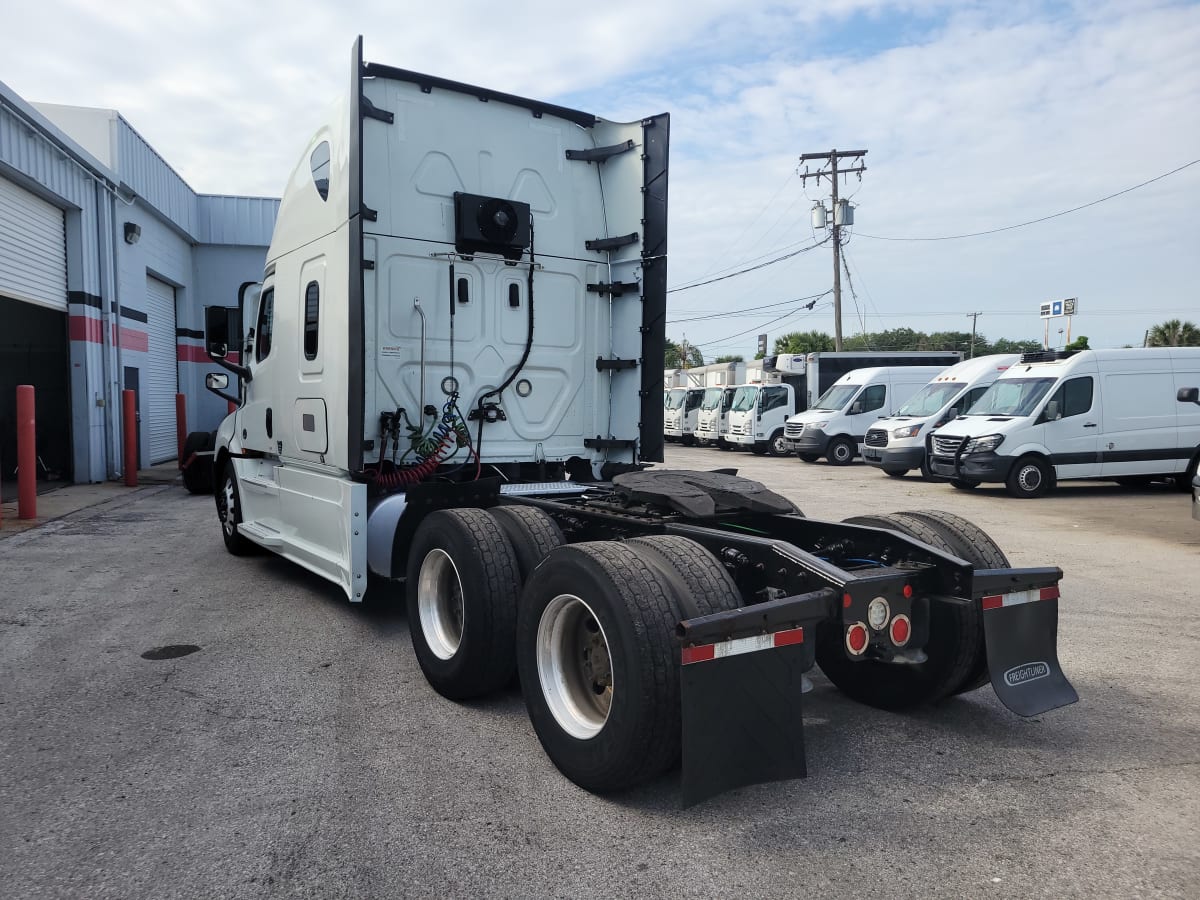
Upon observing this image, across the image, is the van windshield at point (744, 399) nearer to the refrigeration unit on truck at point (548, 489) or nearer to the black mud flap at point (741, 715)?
the refrigeration unit on truck at point (548, 489)

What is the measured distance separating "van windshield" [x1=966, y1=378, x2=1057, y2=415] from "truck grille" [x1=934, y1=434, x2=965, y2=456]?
85cm

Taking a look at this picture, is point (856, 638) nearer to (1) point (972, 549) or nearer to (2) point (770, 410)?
(1) point (972, 549)

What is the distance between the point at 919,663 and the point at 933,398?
16089mm

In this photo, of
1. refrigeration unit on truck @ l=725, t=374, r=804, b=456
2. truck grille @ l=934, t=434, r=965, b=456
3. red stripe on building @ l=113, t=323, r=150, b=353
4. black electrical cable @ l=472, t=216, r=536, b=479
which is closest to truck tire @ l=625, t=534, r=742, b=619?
black electrical cable @ l=472, t=216, r=536, b=479

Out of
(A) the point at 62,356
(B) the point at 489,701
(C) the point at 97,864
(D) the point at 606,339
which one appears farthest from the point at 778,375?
(C) the point at 97,864

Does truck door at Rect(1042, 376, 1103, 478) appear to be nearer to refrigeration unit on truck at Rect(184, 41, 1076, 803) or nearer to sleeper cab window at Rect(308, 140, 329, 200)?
refrigeration unit on truck at Rect(184, 41, 1076, 803)

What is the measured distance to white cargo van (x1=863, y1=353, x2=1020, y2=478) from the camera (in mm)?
17625

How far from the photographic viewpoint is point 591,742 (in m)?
3.29

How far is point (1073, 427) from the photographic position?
14414 mm

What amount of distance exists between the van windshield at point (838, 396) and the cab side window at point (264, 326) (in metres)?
17.7

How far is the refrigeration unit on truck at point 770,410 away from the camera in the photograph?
86.0 feet

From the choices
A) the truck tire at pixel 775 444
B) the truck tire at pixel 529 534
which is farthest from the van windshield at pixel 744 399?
the truck tire at pixel 529 534

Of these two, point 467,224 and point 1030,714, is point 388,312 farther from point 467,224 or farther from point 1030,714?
point 1030,714

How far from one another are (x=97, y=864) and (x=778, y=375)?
25304 mm
